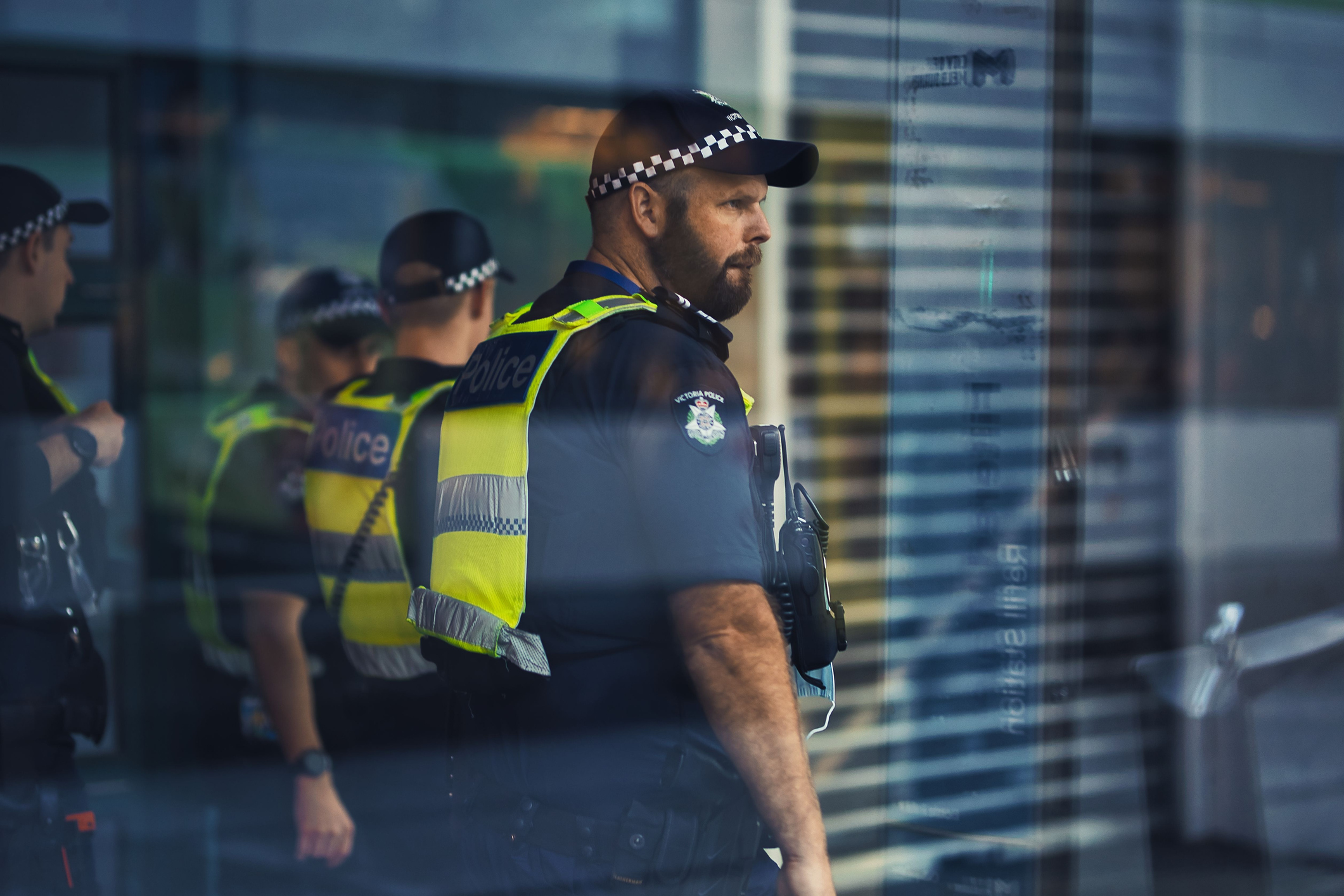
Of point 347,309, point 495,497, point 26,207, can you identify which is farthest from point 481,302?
point 495,497

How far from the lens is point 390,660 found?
3.39 metres

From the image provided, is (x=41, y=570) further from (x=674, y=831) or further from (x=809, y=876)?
(x=809, y=876)

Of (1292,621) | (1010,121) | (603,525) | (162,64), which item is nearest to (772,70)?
(1010,121)

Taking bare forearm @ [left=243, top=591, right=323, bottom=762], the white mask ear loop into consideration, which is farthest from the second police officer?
the white mask ear loop

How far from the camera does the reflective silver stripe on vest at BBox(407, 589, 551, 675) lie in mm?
2064

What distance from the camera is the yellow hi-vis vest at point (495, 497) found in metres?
2.07

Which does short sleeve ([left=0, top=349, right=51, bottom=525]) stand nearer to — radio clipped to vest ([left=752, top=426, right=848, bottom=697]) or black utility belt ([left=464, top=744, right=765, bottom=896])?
black utility belt ([left=464, top=744, right=765, bottom=896])

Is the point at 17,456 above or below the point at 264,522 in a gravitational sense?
above

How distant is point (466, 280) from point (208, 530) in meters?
1.73

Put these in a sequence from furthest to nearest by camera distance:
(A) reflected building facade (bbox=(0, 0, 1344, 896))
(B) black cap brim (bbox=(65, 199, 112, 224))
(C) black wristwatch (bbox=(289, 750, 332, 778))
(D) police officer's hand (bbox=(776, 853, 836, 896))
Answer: (A) reflected building facade (bbox=(0, 0, 1344, 896))
(C) black wristwatch (bbox=(289, 750, 332, 778))
(B) black cap brim (bbox=(65, 199, 112, 224))
(D) police officer's hand (bbox=(776, 853, 836, 896))

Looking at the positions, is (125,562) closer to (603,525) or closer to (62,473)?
(62,473)

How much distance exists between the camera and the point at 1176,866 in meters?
5.24

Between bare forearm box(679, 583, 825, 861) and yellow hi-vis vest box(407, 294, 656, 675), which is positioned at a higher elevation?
yellow hi-vis vest box(407, 294, 656, 675)

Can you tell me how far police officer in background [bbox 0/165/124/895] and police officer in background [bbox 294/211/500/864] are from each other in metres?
0.59
